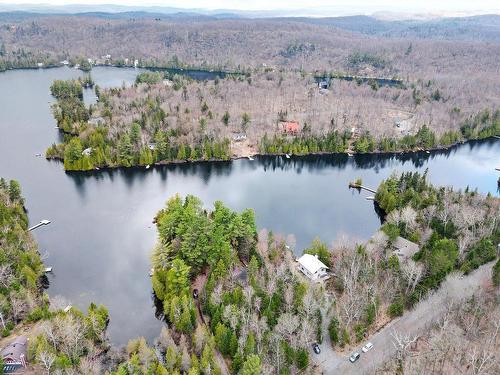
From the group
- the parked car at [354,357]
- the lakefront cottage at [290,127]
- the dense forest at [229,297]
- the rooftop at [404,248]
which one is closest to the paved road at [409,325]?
the parked car at [354,357]

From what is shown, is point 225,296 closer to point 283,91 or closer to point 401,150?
point 401,150

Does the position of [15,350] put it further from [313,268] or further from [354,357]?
[313,268]

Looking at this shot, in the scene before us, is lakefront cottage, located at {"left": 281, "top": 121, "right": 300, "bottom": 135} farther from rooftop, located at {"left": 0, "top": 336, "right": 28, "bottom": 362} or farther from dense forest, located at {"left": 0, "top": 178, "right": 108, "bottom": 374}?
rooftop, located at {"left": 0, "top": 336, "right": 28, "bottom": 362}

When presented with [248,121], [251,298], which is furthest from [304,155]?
[251,298]

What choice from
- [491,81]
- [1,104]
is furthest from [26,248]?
[491,81]

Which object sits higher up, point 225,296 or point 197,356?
point 225,296
